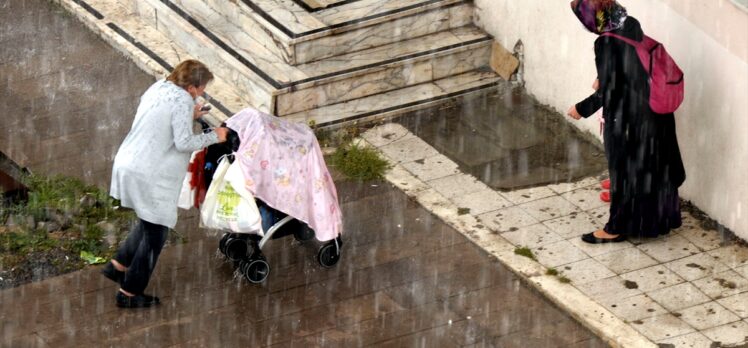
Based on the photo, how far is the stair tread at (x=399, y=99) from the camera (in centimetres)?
1259

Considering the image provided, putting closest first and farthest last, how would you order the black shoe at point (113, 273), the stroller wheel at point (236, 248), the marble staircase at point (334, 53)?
the black shoe at point (113, 273)
the stroller wheel at point (236, 248)
the marble staircase at point (334, 53)

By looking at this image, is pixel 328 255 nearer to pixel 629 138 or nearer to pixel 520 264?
pixel 520 264

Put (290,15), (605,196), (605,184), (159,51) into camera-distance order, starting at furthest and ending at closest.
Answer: (159,51)
(290,15)
(605,184)
(605,196)

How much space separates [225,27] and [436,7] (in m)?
1.78

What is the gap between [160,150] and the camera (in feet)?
31.3

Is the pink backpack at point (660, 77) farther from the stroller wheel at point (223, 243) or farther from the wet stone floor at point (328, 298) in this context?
the stroller wheel at point (223, 243)

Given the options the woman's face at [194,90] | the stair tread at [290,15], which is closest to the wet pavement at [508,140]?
the stair tread at [290,15]

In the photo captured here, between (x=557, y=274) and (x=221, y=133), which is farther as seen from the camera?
(x=557, y=274)

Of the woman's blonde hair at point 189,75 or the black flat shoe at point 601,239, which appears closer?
the woman's blonde hair at point 189,75

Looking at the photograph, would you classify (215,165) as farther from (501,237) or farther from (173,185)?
(501,237)

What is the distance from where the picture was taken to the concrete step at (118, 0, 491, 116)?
1256 centimetres

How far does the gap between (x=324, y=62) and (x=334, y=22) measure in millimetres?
354

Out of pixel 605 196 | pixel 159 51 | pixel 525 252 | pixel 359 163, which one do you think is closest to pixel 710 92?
pixel 605 196

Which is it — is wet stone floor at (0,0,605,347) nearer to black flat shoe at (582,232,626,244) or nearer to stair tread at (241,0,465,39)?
black flat shoe at (582,232,626,244)
